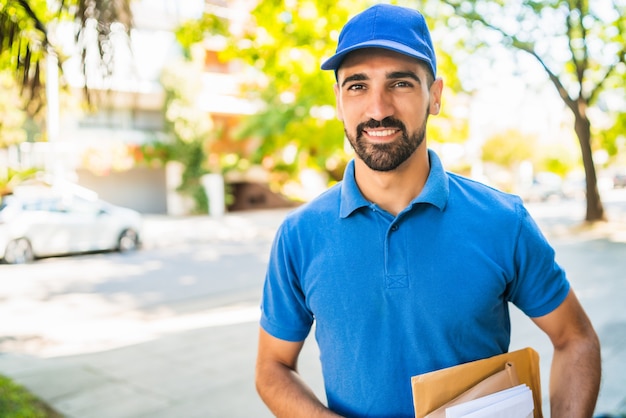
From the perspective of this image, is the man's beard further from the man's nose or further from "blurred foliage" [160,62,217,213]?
"blurred foliage" [160,62,217,213]

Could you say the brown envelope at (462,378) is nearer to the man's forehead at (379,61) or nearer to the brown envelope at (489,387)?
the brown envelope at (489,387)

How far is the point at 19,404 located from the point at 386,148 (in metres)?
4.20

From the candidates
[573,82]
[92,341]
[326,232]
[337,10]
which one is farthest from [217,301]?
[573,82]

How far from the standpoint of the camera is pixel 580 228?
1772cm

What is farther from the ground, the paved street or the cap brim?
the cap brim

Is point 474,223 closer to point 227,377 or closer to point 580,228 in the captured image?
point 227,377

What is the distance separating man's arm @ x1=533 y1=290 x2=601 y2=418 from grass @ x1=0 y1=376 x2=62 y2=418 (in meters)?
3.95

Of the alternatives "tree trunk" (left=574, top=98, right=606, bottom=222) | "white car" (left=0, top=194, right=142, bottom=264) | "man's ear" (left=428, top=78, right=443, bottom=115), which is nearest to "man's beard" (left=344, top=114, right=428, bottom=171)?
"man's ear" (left=428, top=78, right=443, bottom=115)

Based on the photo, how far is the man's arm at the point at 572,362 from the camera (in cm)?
161

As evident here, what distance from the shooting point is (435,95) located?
1778 millimetres

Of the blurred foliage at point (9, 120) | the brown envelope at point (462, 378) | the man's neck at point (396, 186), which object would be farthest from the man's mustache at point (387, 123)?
the blurred foliage at point (9, 120)

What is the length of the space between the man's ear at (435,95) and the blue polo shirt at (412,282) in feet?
0.65

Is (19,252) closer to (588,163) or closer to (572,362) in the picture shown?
(572,362)

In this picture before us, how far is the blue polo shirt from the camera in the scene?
154cm
